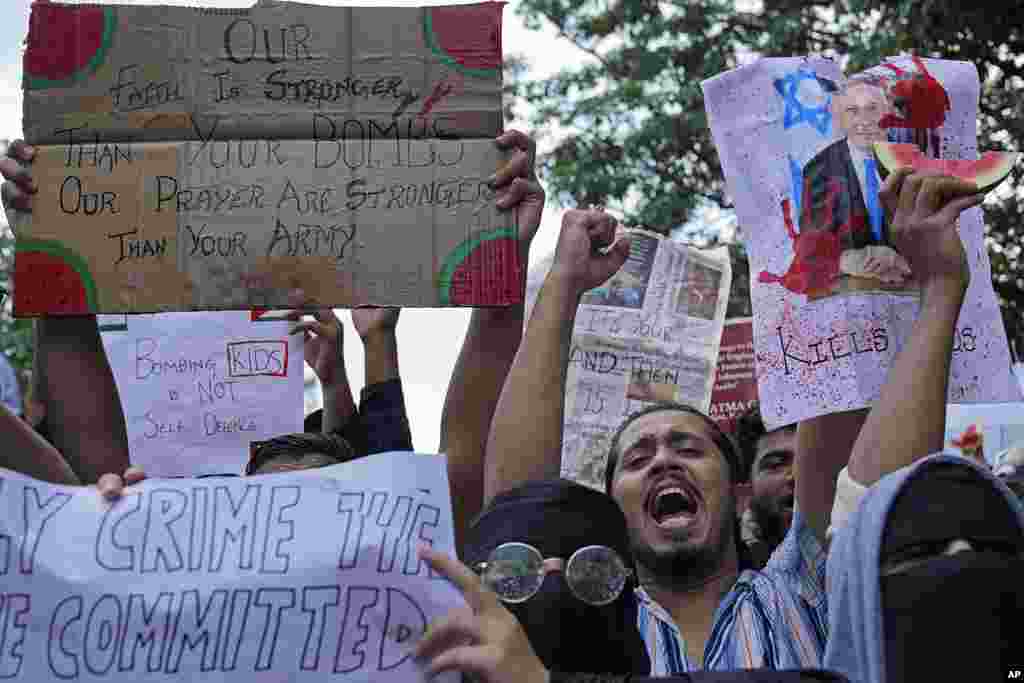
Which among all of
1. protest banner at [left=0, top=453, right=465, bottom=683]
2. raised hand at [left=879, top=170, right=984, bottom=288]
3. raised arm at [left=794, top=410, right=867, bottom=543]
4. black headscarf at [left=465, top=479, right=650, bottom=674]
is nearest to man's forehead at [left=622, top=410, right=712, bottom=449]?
raised arm at [left=794, top=410, right=867, bottom=543]

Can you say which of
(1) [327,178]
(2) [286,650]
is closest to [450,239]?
(1) [327,178]

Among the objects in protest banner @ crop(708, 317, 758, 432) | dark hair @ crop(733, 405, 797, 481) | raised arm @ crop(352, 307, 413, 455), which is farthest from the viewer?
protest banner @ crop(708, 317, 758, 432)

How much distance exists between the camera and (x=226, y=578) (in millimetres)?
2557

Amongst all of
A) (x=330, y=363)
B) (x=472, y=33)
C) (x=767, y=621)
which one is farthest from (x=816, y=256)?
(x=330, y=363)

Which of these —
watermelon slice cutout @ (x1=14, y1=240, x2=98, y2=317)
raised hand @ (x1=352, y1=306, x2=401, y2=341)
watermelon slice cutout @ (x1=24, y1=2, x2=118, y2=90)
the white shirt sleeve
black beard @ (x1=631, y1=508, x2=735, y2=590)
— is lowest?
black beard @ (x1=631, y1=508, x2=735, y2=590)

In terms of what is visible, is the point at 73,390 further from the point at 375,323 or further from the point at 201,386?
the point at 375,323

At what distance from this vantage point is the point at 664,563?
3.74 m

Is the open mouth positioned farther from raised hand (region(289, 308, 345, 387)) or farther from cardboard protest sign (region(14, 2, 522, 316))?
raised hand (region(289, 308, 345, 387))

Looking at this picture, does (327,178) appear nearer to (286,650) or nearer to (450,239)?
(450,239)

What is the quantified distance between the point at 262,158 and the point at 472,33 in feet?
1.84

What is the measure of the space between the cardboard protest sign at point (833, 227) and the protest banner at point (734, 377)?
2.47m

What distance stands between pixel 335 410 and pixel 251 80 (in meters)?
1.42

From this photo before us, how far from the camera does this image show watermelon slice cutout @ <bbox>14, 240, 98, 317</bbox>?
333cm

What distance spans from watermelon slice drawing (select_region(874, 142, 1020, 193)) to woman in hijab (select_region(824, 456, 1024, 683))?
1121mm
